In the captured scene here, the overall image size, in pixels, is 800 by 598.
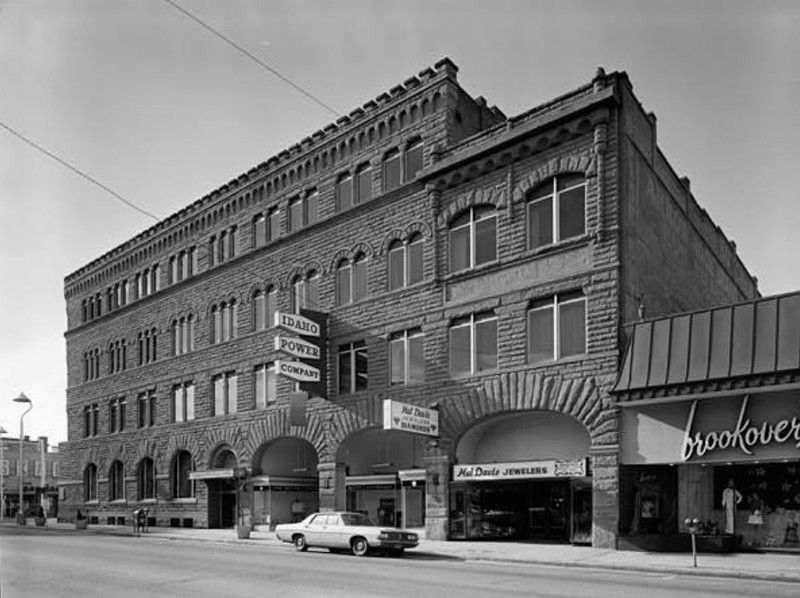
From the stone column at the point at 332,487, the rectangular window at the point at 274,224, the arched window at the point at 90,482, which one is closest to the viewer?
the stone column at the point at 332,487

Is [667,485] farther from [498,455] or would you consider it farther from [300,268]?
[300,268]

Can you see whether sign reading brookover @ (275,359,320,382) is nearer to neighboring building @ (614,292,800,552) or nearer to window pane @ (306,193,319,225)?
window pane @ (306,193,319,225)

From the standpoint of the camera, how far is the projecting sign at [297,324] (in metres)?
34.1

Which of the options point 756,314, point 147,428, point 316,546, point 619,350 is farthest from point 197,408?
point 756,314

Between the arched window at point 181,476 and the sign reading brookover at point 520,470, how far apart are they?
20.9 metres

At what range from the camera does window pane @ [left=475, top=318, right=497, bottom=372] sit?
97.6 feet

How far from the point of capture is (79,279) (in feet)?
195

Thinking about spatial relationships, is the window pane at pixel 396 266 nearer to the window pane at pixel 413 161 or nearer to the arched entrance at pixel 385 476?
the window pane at pixel 413 161

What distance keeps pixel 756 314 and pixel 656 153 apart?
910 centimetres

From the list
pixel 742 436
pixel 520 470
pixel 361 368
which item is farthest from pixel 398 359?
pixel 742 436

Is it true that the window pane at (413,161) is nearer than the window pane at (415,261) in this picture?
No

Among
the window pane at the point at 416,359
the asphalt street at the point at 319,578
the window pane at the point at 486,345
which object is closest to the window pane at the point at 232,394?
the window pane at the point at 416,359

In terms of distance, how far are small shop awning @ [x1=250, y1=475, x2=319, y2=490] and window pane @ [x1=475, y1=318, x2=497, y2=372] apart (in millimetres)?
13693

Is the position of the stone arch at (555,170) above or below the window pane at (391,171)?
below
